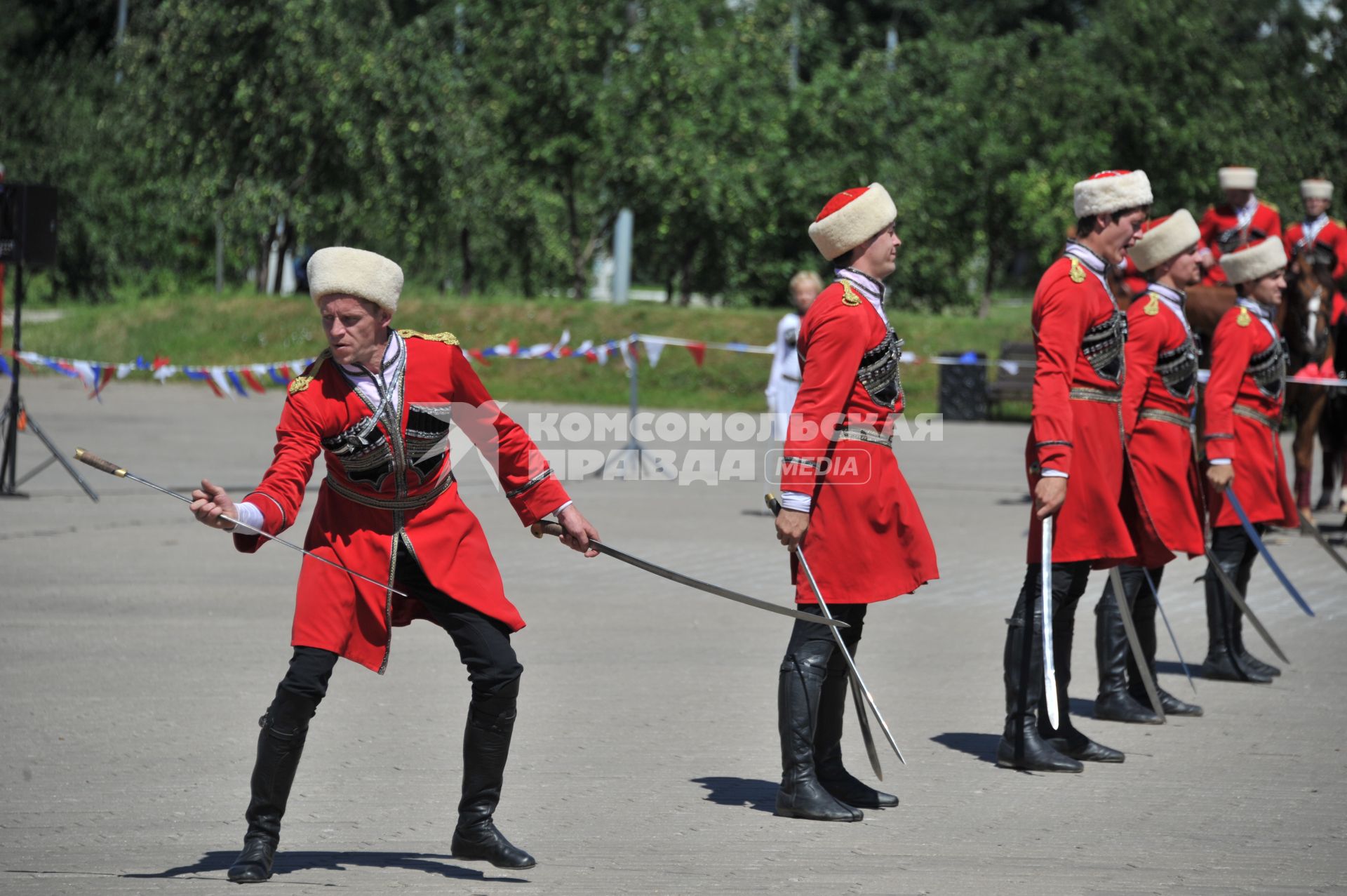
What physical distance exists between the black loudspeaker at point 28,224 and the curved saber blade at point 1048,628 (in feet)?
33.0

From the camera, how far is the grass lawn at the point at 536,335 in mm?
26141

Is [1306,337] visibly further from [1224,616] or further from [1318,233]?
[1224,616]

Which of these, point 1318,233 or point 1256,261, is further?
point 1318,233

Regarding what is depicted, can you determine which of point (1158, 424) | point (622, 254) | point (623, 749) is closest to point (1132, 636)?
point (1158, 424)

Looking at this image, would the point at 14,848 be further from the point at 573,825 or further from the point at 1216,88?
the point at 1216,88

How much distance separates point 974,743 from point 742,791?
1215 mm

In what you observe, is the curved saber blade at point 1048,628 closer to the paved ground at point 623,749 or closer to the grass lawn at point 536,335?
the paved ground at point 623,749

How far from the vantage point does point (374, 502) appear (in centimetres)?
499

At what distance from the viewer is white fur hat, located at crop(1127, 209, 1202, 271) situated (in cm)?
730

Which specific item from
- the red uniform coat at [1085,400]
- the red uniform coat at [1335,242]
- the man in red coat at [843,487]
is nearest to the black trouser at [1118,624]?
the red uniform coat at [1085,400]

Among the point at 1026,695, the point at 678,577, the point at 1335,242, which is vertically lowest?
the point at 1026,695

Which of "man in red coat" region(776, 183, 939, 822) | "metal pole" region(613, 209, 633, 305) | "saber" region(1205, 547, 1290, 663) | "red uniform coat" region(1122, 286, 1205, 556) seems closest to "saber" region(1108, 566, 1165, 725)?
"red uniform coat" region(1122, 286, 1205, 556)

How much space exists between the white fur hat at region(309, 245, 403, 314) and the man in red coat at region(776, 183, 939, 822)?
1342 millimetres

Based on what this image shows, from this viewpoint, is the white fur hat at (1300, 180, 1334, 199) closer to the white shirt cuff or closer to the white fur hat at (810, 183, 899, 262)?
the white fur hat at (810, 183, 899, 262)
